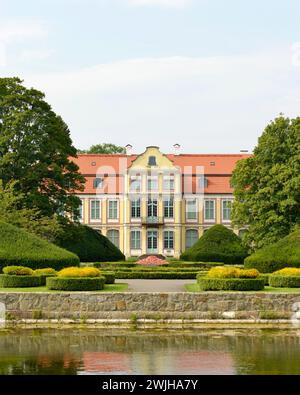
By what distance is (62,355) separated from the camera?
15.0 meters

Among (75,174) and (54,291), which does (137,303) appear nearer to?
(54,291)

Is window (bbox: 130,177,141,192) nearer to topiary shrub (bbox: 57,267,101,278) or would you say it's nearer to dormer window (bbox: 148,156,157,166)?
dormer window (bbox: 148,156,157,166)

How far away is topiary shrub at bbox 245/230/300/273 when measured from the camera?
92.8ft

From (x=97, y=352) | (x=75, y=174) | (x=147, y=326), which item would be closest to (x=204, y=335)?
(x=147, y=326)

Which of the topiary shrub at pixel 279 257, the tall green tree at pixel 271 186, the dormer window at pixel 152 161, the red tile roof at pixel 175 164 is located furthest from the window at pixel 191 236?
the topiary shrub at pixel 279 257

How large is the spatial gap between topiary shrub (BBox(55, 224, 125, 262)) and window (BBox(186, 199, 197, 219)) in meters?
17.0

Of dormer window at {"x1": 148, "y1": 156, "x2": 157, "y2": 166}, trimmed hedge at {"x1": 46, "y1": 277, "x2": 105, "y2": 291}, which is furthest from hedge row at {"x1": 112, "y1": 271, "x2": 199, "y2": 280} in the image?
dormer window at {"x1": 148, "y1": 156, "x2": 157, "y2": 166}

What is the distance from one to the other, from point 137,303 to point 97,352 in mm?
4987

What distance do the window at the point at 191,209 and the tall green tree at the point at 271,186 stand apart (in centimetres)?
2308

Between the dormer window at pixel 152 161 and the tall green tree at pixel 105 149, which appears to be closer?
the dormer window at pixel 152 161

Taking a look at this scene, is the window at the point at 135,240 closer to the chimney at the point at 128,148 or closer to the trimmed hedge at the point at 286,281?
the chimney at the point at 128,148

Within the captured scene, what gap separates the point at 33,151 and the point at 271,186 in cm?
1211

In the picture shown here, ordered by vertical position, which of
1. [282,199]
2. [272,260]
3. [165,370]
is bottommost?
[165,370]

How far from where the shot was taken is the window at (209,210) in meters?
66.1
